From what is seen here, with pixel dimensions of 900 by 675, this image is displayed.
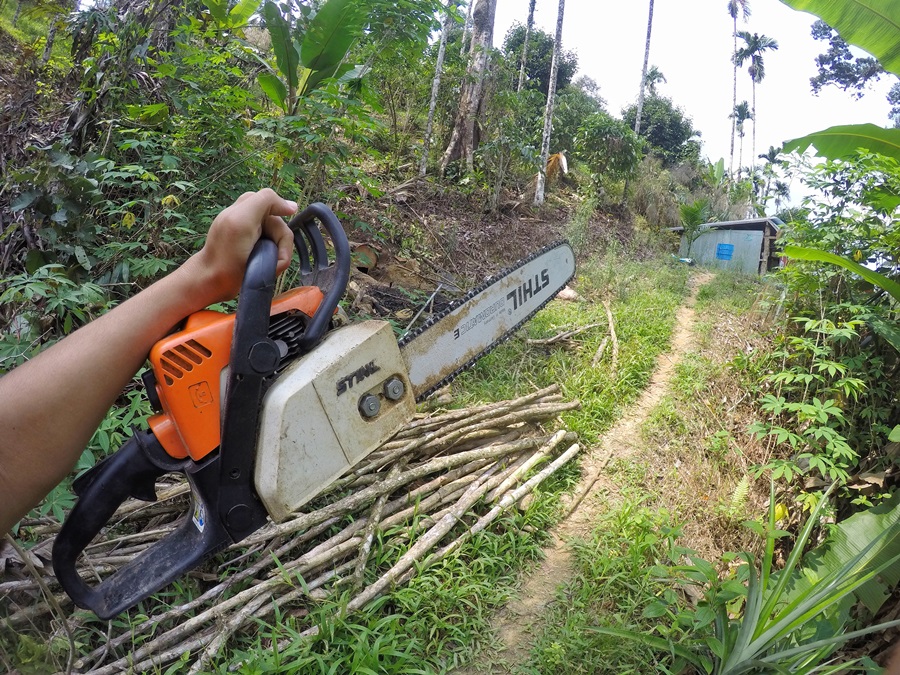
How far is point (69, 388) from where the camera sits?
2.86ft

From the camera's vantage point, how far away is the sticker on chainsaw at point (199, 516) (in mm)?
1223

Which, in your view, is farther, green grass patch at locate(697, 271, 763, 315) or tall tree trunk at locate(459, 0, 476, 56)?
tall tree trunk at locate(459, 0, 476, 56)

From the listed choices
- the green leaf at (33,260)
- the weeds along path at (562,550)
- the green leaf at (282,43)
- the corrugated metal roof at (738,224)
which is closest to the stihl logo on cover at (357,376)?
the weeds along path at (562,550)

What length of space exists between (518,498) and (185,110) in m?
3.53

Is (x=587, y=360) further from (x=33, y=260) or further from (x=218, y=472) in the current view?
(x=33, y=260)

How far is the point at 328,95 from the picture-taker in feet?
10.5

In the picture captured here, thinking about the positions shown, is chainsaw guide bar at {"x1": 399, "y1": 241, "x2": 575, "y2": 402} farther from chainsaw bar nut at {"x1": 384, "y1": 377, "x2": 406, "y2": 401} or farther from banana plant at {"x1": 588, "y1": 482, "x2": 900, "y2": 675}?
banana plant at {"x1": 588, "y1": 482, "x2": 900, "y2": 675}

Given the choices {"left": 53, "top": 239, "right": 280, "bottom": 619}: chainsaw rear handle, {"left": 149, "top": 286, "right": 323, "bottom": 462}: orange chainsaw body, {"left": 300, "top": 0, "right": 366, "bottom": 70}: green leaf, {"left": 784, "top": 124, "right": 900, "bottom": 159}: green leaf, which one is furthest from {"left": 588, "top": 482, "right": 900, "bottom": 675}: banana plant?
{"left": 300, "top": 0, "right": 366, "bottom": 70}: green leaf

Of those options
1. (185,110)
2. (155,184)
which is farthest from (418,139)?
(155,184)

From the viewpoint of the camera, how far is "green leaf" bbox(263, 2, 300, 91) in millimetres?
3535

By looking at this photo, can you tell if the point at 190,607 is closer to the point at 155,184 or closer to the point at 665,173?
the point at 155,184

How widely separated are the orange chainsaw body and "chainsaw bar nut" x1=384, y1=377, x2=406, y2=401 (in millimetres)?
417

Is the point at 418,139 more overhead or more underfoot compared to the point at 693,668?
more overhead

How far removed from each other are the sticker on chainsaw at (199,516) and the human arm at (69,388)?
392 millimetres
